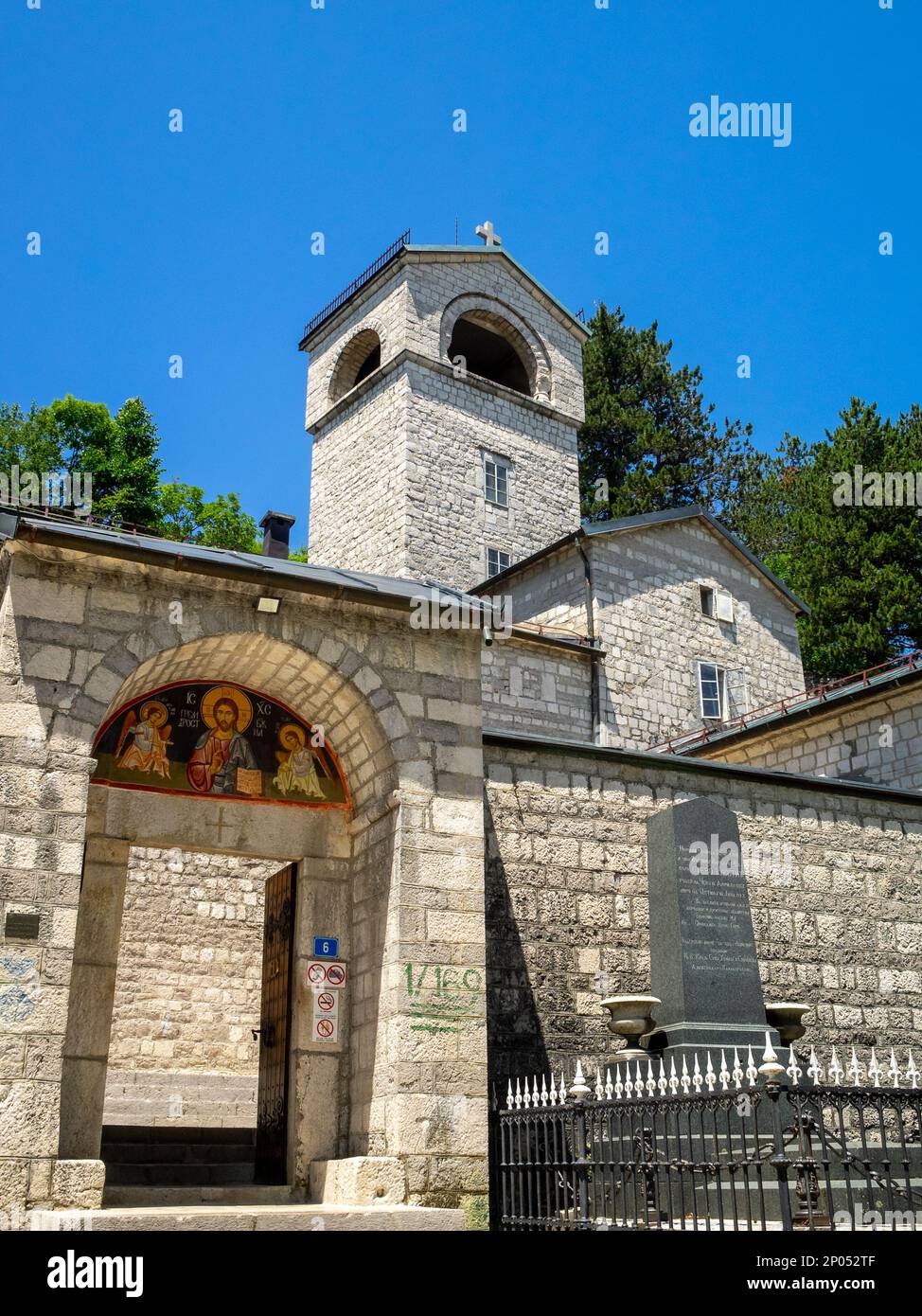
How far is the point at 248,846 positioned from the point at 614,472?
32208mm

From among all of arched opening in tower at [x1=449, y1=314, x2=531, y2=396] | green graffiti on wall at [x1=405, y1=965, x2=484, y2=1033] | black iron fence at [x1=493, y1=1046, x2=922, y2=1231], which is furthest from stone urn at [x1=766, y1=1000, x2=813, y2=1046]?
arched opening in tower at [x1=449, y1=314, x2=531, y2=396]

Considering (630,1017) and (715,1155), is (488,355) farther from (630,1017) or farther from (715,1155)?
(715,1155)

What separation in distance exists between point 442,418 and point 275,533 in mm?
17123

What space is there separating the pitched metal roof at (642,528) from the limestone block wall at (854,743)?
5.38 metres

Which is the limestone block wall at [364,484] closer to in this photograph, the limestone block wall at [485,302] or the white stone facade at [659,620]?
the limestone block wall at [485,302]

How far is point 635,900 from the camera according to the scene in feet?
40.3

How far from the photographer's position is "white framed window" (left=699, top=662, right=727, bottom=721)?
24812 mm

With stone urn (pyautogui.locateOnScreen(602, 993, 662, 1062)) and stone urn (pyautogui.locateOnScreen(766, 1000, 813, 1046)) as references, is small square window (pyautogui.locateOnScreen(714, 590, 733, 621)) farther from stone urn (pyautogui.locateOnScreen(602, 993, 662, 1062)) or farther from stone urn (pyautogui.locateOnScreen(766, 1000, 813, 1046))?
stone urn (pyautogui.locateOnScreen(602, 993, 662, 1062))

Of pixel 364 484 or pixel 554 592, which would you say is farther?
pixel 364 484

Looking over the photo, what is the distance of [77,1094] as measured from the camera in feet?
30.2

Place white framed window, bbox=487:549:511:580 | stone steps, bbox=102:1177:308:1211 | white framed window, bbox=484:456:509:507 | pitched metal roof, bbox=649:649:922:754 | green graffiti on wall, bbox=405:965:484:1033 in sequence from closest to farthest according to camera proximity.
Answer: stone steps, bbox=102:1177:308:1211
green graffiti on wall, bbox=405:965:484:1033
pitched metal roof, bbox=649:649:922:754
white framed window, bbox=487:549:511:580
white framed window, bbox=484:456:509:507

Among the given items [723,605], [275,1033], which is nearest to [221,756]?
[275,1033]

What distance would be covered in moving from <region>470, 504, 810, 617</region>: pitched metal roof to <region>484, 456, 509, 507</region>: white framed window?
10.9ft
